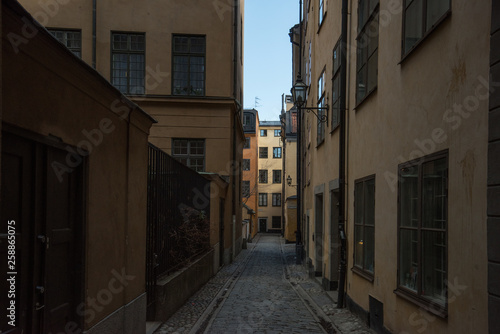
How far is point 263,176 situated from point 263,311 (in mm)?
51690

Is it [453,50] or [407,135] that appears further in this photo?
[407,135]

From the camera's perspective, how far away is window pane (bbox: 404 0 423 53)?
19.9 ft

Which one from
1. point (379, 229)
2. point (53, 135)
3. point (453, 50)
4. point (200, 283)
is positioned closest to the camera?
point (53, 135)

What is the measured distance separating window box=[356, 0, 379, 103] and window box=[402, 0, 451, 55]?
1.50 m

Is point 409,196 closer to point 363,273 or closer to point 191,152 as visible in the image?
point 363,273

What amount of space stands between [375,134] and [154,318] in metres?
4.88

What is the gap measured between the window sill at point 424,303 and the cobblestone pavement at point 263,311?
198cm

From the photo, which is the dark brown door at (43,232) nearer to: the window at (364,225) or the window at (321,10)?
the window at (364,225)

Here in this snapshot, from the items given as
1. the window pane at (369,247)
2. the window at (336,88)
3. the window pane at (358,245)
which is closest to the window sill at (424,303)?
the window pane at (369,247)

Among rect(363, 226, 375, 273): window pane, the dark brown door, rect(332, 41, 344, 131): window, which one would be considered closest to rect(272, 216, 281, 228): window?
rect(332, 41, 344, 131): window

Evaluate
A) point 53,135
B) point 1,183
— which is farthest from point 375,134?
point 1,183

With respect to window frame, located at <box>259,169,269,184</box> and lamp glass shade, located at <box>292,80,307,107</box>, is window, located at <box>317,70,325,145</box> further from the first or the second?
window frame, located at <box>259,169,269,184</box>

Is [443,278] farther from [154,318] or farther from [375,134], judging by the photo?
[154,318]

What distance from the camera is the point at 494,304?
381cm
